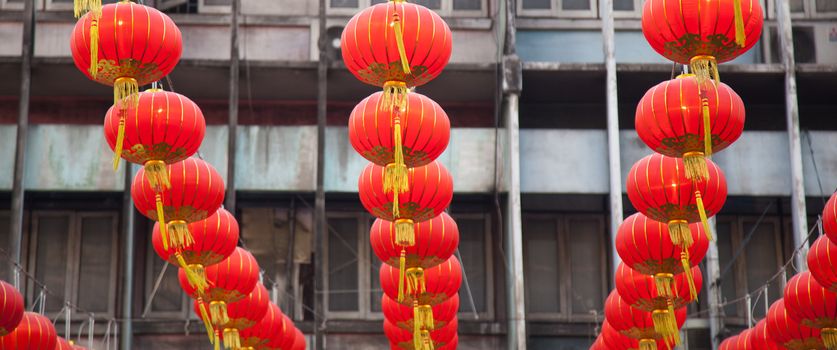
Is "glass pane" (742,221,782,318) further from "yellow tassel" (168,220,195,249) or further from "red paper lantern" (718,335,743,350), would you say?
"yellow tassel" (168,220,195,249)

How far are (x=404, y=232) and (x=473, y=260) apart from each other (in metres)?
9.10

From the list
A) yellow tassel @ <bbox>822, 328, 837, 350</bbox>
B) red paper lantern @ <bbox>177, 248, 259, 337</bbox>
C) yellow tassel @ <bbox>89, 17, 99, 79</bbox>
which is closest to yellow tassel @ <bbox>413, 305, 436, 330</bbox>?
red paper lantern @ <bbox>177, 248, 259, 337</bbox>

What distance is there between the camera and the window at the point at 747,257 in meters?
21.9

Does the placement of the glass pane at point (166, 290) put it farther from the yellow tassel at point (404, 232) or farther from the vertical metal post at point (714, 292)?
the yellow tassel at point (404, 232)

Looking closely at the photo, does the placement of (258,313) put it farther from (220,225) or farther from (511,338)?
(511,338)

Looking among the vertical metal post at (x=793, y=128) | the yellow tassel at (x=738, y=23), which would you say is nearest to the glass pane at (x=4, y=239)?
the vertical metal post at (x=793, y=128)

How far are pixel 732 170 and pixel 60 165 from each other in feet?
33.9

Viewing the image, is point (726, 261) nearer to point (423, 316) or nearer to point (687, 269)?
point (423, 316)

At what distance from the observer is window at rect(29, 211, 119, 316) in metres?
21.5

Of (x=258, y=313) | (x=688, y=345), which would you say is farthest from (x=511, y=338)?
(x=258, y=313)

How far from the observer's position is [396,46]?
11734 mm

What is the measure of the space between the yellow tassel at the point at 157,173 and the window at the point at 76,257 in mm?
9315

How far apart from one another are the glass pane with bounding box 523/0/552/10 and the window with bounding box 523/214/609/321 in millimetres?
3370

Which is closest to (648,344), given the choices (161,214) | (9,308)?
(161,214)
